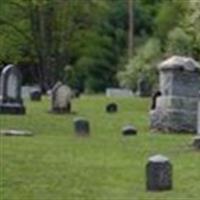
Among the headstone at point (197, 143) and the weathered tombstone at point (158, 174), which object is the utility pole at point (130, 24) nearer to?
the headstone at point (197, 143)

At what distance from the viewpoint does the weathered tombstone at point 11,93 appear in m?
28.4

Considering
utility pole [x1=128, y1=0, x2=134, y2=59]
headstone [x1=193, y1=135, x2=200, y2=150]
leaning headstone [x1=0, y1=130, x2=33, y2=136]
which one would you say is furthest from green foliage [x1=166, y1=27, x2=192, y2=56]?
headstone [x1=193, y1=135, x2=200, y2=150]

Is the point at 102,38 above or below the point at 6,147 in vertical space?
above

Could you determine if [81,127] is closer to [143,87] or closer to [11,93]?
[11,93]

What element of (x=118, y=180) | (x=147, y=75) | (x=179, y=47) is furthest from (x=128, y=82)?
(x=118, y=180)

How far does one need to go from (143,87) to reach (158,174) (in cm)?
3452

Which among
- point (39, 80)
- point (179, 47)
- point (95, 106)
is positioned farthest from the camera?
point (39, 80)

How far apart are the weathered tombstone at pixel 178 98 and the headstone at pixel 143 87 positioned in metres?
21.5

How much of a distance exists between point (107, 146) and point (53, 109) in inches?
411

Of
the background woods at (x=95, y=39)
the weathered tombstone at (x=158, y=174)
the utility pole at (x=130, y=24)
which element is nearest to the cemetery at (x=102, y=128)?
the weathered tombstone at (x=158, y=174)

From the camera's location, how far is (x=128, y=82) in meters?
52.0

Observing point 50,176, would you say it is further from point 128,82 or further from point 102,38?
point 102,38

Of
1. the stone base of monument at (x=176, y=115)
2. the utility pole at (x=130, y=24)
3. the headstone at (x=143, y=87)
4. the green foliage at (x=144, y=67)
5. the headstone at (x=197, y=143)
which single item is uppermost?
the utility pole at (x=130, y=24)

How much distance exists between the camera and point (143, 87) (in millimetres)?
48094
